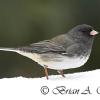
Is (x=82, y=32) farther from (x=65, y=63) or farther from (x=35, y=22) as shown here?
(x=35, y=22)

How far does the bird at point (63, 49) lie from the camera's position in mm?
3904

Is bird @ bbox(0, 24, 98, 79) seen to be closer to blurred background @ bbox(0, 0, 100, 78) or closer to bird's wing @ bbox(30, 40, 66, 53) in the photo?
bird's wing @ bbox(30, 40, 66, 53)

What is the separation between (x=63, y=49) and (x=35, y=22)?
7.47 ft

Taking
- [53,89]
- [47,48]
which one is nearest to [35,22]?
[47,48]

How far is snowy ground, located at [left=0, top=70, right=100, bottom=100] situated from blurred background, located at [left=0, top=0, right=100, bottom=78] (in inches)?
74.4

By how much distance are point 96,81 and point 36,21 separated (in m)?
2.27

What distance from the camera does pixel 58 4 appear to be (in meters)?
6.17

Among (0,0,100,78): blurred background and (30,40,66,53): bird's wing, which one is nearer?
(30,40,66,53): bird's wing

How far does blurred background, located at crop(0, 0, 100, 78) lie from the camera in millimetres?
5934

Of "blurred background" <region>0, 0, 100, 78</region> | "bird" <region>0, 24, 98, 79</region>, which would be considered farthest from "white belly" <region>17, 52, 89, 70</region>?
"blurred background" <region>0, 0, 100, 78</region>

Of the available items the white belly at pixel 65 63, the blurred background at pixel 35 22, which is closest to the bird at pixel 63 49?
the white belly at pixel 65 63

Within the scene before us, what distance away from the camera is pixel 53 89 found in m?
3.84

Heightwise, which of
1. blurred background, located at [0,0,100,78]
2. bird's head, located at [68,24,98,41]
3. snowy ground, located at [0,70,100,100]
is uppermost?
blurred background, located at [0,0,100,78]

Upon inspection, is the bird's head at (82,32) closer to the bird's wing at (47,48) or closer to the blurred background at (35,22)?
the bird's wing at (47,48)
